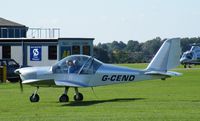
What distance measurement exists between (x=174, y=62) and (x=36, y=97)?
5501mm

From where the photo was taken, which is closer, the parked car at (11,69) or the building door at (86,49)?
the parked car at (11,69)

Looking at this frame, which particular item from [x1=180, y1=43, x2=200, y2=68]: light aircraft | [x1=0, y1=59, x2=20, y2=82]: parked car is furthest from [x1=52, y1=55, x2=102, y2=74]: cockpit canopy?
[x1=180, y1=43, x2=200, y2=68]: light aircraft

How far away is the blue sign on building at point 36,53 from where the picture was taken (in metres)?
55.9

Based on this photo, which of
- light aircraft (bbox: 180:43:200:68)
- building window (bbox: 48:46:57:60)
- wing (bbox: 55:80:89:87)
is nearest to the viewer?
wing (bbox: 55:80:89:87)

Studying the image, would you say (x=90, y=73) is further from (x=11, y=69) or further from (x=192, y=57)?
(x=192, y=57)

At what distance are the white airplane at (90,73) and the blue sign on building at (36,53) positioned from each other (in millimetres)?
31388

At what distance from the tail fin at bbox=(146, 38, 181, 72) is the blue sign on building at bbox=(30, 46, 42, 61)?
32.8m

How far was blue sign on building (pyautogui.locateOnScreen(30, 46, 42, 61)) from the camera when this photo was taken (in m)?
55.9

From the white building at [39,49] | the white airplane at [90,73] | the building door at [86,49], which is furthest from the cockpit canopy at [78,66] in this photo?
the building door at [86,49]

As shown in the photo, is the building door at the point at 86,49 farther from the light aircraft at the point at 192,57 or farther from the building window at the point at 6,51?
the light aircraft at the point at 192,57

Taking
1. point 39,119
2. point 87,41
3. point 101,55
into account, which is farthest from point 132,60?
point 39,119

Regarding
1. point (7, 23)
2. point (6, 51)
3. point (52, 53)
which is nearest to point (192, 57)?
Answer: point (7, 23)

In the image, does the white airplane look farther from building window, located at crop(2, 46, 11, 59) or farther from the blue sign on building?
building window, located at crop(2, 46, 11, 59)

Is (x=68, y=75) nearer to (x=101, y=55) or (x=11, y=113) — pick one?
(x=11, y=113)
